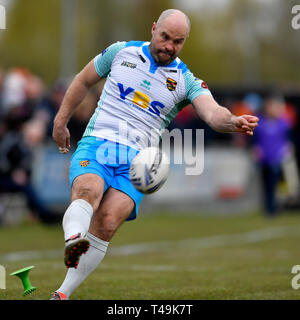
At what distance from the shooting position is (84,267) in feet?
21.8

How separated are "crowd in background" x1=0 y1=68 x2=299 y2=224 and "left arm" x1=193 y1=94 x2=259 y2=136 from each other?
25.5ft

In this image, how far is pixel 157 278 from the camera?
28.6 feet

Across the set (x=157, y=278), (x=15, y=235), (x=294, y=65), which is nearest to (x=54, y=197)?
(x=15, y=235)

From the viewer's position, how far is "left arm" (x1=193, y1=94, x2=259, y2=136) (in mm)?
6176

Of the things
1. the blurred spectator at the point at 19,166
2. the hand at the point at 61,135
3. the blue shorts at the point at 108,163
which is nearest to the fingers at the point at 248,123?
the blue shorts at the point at 108,163

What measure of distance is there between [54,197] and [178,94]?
9059 mm

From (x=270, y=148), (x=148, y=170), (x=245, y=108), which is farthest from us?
(x=245, y=108)

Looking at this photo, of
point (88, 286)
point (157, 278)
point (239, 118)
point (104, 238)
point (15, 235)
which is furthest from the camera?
point (15, 235)

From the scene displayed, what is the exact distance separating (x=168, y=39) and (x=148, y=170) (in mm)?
1161

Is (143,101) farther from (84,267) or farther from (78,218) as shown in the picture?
(84,267)

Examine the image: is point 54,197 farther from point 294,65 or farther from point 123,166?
point 294,65

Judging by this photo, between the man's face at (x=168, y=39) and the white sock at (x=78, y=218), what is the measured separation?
57.5 inches

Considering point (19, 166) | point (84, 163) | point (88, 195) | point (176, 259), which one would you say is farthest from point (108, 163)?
point (19, 166)

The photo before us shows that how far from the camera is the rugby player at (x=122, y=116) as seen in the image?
6.63 m
